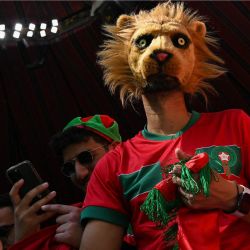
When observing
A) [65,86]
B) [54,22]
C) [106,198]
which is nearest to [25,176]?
[106,198]

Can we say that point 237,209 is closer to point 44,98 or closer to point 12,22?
point 44,98

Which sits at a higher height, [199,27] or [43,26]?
[43,26]

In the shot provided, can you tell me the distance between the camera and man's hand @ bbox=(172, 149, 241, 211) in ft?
1.99

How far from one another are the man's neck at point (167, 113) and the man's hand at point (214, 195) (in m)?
0.22

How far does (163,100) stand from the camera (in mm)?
851

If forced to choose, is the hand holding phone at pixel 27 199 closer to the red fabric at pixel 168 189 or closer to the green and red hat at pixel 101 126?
the green and red hat at pixel 101 126

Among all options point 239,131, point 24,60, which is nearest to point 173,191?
point 239,131

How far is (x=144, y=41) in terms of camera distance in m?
0.88

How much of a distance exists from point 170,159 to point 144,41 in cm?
28

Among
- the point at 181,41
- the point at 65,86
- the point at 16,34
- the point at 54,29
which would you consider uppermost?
the point at 16,34

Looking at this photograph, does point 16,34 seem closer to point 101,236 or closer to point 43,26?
point 43,26

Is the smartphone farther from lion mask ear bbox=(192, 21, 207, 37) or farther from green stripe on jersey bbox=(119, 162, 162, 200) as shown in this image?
lion mask ear bbox=(192, 21, 207, 37)

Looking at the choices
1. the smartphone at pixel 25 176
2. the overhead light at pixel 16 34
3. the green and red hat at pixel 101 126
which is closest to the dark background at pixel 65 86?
the overhead light at pixel 16 34

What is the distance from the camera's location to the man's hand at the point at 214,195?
61 centimetres
